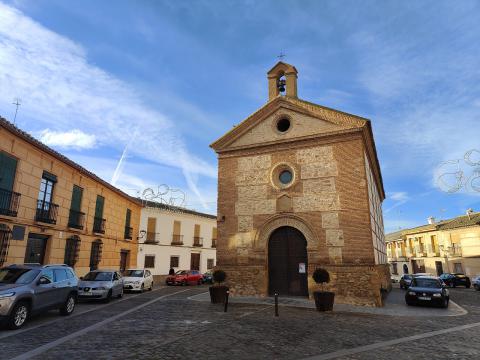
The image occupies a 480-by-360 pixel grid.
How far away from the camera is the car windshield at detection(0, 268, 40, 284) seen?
866 centimetres

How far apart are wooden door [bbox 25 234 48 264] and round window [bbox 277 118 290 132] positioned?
501 inches

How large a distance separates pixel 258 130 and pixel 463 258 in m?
28.9

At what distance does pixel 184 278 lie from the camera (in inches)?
1011

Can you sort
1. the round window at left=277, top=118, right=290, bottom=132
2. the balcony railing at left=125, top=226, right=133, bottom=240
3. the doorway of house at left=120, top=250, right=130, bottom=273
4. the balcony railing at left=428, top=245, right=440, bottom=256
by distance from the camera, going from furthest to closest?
1. the balcony railing at left=428, top=245, right=440, bottom=256
2. the balcony railing at left=125, top=226, right=133, bottom=240
3. the doorway of house at left=120, top=250, right=130, bottom=273
4. the round window at left=277, top=118, right=290, bottom=132

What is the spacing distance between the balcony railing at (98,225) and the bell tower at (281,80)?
42.1 feet

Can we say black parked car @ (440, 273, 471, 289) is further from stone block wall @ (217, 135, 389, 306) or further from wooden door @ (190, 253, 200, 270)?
wooden door @ (190, 253, 200, 270)

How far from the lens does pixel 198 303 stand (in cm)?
1361

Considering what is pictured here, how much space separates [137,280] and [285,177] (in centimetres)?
1032

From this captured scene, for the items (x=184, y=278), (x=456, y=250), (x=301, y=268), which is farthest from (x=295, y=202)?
(x=456, y=250)

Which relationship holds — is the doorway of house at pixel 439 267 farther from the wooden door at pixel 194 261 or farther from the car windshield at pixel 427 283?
the car windshield at pixel 427 283

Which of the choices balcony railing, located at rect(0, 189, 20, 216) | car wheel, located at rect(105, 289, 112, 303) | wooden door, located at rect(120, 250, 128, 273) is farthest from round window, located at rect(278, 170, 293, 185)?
wooden door, located at rect(120, 250, 128, 273)

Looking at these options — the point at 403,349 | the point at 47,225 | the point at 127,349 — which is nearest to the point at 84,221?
the point at 47,225

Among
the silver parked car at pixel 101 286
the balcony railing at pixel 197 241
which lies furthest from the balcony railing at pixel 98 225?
the balcony railing at pixel 197 241

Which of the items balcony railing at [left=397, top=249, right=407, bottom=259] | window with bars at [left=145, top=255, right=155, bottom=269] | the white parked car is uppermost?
balcony railing at [left=397, top=249, right=407, bottom=259]
